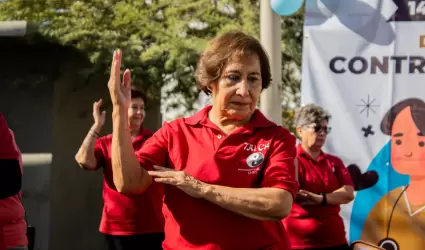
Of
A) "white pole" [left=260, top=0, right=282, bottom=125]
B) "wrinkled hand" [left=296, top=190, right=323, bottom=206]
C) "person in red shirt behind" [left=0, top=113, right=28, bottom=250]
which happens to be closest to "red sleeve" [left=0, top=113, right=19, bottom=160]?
"person in red shirt behind" [left=0, top=113, right=28, bottom=250]

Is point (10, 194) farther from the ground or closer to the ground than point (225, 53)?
closer to the ground

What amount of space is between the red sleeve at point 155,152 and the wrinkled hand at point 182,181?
109 millimetres

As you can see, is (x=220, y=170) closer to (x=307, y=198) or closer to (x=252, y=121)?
(x=252, y=121)

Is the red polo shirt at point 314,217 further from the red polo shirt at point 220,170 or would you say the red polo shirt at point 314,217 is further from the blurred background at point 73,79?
the blurred background at point 73,79

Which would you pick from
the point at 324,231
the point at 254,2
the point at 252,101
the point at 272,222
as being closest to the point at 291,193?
the point at 272,222

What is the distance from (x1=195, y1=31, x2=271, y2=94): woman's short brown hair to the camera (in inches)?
102

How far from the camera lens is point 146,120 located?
7.92m

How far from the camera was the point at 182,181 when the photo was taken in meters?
2.42

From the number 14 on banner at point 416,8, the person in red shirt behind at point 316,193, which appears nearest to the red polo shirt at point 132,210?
the person in red shirt behind at point 316,193

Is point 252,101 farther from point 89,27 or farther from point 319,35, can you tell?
point 89,27

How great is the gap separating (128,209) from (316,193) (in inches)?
54.1

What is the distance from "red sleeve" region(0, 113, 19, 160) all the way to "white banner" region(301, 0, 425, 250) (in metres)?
3.23

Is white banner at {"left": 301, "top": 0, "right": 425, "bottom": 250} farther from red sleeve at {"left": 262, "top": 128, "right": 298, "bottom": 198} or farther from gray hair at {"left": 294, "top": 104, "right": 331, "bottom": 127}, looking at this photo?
red sleeve at {"left": 262, "top": 128, "right": 298, "bottom": 198}

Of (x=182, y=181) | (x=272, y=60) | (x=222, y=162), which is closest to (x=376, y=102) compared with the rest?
(x=272, y=60)
